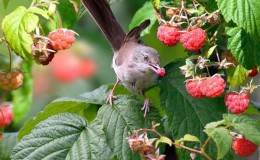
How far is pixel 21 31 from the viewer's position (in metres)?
2.28

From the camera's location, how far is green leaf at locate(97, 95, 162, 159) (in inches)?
93.9

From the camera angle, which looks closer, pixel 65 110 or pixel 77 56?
pixel 77 56

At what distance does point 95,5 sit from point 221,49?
49 centimetres

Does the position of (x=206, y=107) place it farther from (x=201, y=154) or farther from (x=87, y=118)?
(x=87, y=118)

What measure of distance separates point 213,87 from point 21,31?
24.8 inches

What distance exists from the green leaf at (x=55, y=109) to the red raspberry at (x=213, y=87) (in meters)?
0.52

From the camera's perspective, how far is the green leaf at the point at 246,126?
7.26 ft

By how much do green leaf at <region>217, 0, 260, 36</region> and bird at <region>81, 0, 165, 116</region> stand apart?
1.25 feet

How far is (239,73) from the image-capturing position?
252 centimetres

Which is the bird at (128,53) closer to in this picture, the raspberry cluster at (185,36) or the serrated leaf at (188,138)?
the raspberry cluster at (185,36)

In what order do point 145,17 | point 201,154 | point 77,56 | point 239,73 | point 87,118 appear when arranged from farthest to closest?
point 145,17 < point 87,118 < point 239,73 < point 201,154 < point 77,56

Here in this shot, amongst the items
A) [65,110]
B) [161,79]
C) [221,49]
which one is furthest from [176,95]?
[65,110]

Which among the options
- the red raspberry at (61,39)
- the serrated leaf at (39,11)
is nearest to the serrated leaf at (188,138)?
the red raspberry at (61,39)

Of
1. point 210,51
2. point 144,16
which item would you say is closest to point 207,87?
point 210,51
